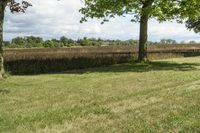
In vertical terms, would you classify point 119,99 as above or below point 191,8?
below

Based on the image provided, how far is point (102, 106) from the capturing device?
14.4 meters

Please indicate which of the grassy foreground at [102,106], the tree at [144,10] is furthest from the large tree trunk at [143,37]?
the grassy foreground at [102,106]

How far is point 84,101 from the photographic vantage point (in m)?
15.8

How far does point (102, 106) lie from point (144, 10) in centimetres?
1949

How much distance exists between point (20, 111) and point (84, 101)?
2.53 m

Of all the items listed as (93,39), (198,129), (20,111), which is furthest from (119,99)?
(93,39)

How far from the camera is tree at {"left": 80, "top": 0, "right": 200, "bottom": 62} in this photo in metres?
32.6

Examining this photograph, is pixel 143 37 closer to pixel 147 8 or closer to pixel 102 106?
pixel 147 8

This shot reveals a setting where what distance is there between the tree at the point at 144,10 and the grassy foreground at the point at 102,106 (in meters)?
11.3

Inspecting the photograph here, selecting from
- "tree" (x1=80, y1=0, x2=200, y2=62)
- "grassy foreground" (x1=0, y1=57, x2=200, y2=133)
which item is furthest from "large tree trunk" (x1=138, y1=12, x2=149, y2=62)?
"grassy foreground" (x1=0, y1=57, x2=200, y2=133)

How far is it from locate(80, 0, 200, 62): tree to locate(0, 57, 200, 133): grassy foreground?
37.2 ft

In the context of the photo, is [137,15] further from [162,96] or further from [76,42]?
[76,42]

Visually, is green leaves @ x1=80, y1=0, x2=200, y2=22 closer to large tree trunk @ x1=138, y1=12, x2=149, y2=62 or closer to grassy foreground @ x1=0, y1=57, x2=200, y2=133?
large tree trunk @ x1=138, y1=12, x2=149, y2=62

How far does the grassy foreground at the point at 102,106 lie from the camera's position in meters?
11.5
